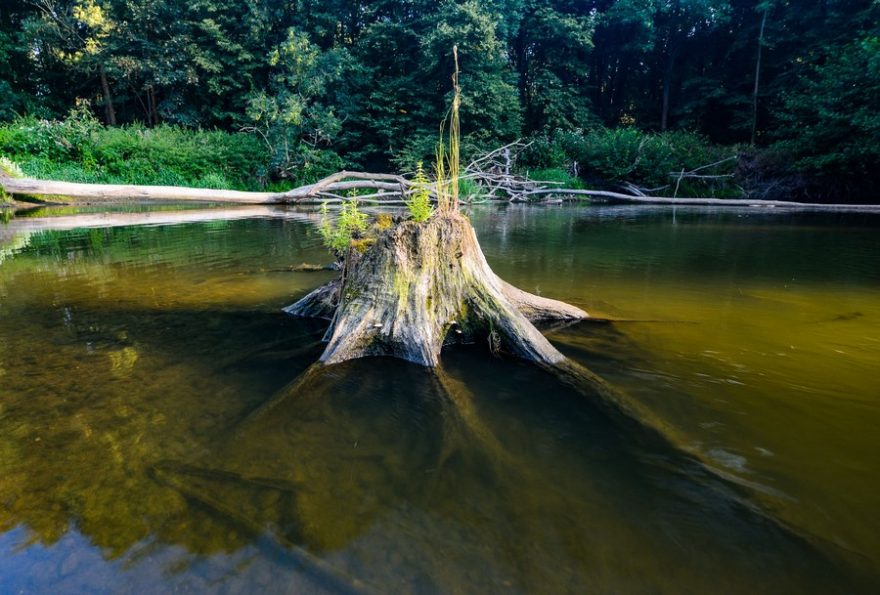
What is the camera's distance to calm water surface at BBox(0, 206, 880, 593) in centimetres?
179

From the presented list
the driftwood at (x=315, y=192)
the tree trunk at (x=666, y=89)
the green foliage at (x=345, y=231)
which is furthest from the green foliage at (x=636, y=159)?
the green foliage at (x=345, y=231)

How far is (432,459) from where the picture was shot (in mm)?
Answer: 2451

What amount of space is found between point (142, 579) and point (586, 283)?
5873 mm

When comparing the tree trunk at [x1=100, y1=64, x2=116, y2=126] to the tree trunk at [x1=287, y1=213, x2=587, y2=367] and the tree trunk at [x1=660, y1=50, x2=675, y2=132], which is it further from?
the tree trunk at [x1=660, y1=50, x2=675, y2=132]

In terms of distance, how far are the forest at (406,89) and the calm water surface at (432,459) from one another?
58.6 ft

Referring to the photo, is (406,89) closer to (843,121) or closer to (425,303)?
(843,121)

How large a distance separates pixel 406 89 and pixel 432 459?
92.7ft

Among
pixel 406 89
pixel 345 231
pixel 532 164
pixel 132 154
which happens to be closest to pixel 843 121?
pixel 532 164

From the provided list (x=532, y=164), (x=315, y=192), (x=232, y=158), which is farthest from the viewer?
(x=532, y=164)

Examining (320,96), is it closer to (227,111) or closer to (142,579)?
(227,111)

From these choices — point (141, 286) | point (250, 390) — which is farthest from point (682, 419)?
point (141, 286)

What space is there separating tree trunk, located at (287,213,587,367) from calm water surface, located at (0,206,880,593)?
0.21 m

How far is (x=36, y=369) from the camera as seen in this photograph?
3539 millimetres

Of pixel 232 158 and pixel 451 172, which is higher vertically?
pixel 232 158
